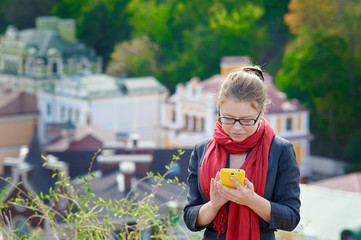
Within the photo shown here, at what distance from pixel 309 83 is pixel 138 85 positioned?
27.0 feet

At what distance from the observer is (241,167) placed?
268 centimetres

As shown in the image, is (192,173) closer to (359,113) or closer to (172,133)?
(172,133)

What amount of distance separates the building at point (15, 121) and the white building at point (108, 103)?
98 centimetres

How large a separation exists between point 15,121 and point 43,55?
32.2ft

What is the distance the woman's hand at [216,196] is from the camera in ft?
8.55

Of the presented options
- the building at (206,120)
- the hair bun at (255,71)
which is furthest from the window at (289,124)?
the hair bun at (255,71)

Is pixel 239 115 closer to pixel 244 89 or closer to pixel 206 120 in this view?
pixel 244 89

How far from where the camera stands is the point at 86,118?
35281 millimetres

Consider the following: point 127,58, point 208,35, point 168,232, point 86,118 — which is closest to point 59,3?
point 127,58

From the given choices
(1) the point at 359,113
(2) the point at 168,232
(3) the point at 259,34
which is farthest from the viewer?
(3) the point at 259,34

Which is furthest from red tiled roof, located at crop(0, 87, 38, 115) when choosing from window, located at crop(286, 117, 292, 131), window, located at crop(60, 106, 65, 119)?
window, located at crop(286, 117, 292, 131)

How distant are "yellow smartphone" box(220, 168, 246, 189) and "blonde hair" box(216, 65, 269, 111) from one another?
0.24 metres

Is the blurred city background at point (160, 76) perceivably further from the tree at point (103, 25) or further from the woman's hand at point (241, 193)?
the woman's hand at point (241, 193)

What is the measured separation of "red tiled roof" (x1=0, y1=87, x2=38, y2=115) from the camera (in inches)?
1331
